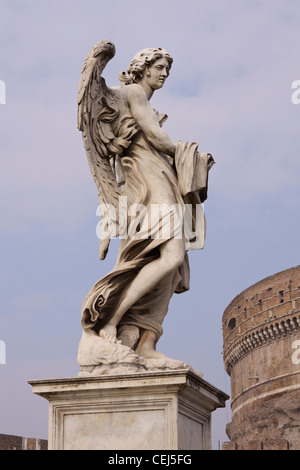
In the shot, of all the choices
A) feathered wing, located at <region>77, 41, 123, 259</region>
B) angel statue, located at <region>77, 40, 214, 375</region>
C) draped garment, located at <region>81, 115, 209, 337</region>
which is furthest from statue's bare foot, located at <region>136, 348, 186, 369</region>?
feathered wing, located at <region>77, 41, 123, 259</region>

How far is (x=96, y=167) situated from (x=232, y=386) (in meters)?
45.2

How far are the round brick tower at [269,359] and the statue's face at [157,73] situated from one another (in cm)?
3633

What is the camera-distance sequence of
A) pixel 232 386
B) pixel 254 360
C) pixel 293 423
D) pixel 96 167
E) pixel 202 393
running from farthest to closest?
pixel 232 386
pixel 254 360
pixel 293 423
pixel 96 167
pixel 202 393

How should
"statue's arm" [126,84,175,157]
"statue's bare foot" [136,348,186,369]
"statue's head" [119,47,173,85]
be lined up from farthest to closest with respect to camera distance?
"statue's head" [119,47,173,85] → "statue's arm" [126,84,175,157] → "statue's bare foot" [136,348,186,369]

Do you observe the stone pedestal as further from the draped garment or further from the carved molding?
the carved molding

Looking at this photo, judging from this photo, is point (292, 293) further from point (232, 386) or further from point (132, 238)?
point (132, 238)

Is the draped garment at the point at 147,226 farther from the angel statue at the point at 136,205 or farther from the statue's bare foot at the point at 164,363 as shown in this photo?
the statue's bare foot at the point at 164,363

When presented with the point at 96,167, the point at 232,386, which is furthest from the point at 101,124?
the point at 232,386

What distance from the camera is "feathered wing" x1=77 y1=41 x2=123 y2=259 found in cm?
548

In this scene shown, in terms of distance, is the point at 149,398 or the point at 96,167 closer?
the point at 149,398

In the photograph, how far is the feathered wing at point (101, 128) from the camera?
548cm

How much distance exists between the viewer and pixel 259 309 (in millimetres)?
45062

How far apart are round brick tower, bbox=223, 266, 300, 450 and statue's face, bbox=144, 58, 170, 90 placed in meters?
36.3
